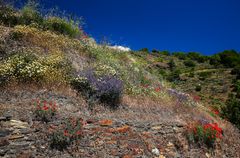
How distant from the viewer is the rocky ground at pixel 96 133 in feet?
21.6

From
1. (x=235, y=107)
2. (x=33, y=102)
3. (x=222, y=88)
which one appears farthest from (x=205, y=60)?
(x=33, y=102)

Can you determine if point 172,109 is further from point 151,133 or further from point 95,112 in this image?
point 95,112

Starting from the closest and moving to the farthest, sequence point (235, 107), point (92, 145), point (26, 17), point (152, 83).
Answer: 1. point (92, 145)
2. point (26, 17)
3. point (152, 83)
4. point (235, 107)

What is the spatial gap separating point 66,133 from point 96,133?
3.29 feet

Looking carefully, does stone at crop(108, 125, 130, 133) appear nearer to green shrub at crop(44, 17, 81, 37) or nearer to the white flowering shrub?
the white flowering shrub

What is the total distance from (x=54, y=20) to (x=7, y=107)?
8148 millimetres

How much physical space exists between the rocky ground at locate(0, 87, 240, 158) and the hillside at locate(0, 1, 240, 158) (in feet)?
0.07

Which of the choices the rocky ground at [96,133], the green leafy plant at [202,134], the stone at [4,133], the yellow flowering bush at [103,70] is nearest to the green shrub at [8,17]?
the yellow flowering bush at [103,70]

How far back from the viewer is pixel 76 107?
891cm

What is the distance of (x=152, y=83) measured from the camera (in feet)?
49.8

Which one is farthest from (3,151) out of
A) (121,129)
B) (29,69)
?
(29,69)

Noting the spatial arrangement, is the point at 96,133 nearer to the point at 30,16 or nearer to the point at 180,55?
the point at 30,16

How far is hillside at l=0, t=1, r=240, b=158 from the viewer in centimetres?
696

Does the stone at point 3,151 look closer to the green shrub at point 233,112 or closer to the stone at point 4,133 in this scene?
the stone at point 4,133
